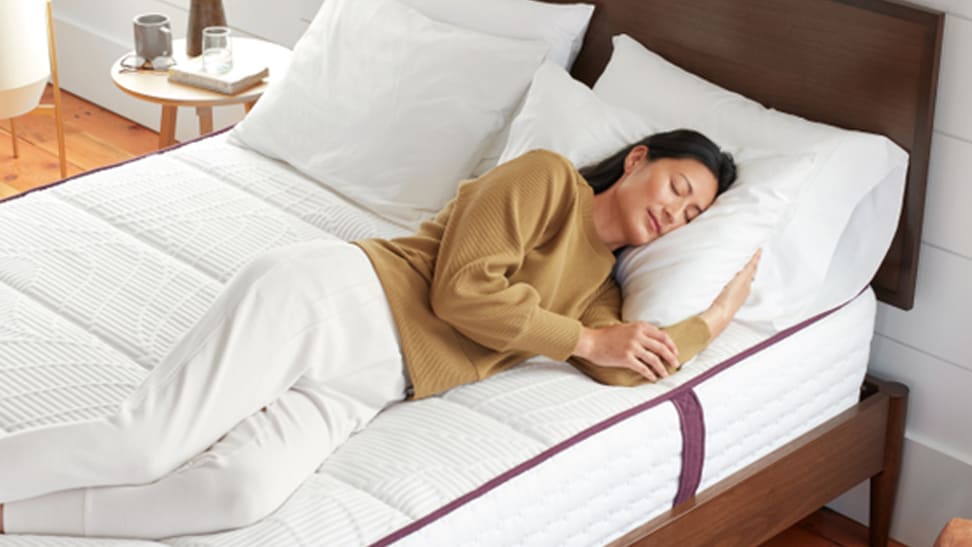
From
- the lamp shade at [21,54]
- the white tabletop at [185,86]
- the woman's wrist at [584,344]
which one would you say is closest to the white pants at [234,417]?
the woman's wrist at [584,344]

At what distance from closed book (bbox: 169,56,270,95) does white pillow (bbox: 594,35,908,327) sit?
40.1 inches

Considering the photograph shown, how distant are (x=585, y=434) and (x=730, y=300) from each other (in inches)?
15.0

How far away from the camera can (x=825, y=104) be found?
7.26ft

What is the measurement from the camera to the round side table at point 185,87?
2861mm

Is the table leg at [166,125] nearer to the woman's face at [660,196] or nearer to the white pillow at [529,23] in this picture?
the white pillow at [529,23]

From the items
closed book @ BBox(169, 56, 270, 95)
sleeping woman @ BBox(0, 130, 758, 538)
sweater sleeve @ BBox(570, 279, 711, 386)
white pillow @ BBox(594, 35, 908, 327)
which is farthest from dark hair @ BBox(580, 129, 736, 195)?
closed book @ BBox(169, 56, 270, 95)

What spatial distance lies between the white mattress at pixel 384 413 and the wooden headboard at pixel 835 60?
238 millimetres

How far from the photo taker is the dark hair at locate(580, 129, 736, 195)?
2014mm

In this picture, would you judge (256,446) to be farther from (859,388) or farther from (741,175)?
(859,388)

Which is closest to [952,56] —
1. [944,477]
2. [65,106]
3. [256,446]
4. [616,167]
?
[616,167]

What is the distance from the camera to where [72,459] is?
1608 millimetres

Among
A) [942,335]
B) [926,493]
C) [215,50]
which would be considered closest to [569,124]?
[942,335]

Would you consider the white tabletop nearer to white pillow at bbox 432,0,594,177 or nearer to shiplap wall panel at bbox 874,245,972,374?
white pillow at bbox 432,0,594,177

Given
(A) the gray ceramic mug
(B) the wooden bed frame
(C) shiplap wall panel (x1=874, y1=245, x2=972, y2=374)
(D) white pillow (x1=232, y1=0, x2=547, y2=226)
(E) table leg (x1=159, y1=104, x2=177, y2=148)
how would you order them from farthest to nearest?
(E) table leg (x1=159, y1=104, x2=177, y2=148), (A) the gray ceramic mug, (D) white pillow (x1=232, y1=0, x2=547, y2=226), (C) shiplap wall panel (x1=874, y1=245, x2=972, y2=374), (B) the wooden bed frame
